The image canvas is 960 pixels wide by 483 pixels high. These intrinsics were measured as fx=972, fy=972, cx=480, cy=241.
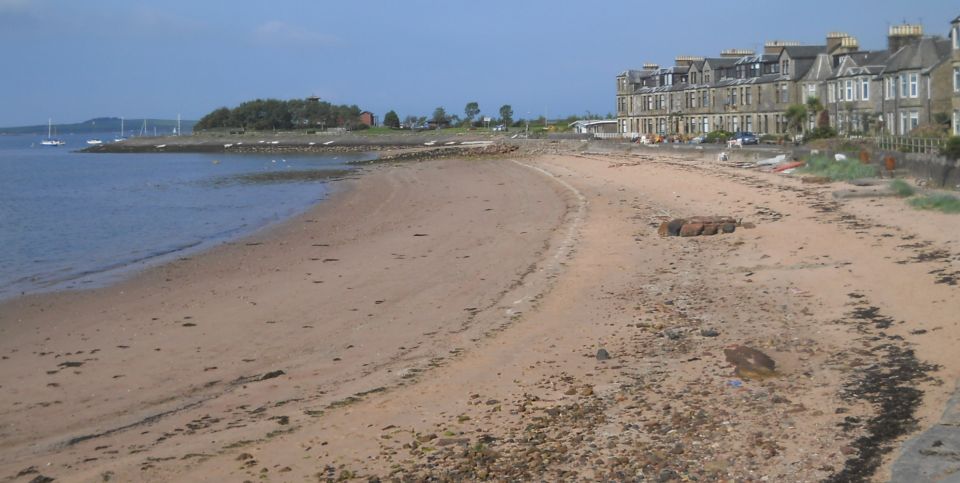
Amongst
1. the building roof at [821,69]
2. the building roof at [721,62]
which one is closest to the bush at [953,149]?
the building roof at [821,69]

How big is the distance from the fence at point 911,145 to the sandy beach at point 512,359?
6057mm

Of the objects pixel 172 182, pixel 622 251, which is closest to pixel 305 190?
pixel 172 182

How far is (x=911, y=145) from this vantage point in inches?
1096

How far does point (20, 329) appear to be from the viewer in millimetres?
14000

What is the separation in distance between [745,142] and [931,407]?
46.1 metres

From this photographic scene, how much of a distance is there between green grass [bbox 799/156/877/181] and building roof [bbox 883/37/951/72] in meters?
15.9

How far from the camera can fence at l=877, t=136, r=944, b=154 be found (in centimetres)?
2552

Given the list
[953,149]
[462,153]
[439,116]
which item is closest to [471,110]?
[439,116]

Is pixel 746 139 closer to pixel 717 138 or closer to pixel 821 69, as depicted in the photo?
pixel 717 138

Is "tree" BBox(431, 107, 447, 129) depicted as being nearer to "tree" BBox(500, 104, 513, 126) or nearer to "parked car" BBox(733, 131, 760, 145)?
"tree" BBox(500, 104, 513, 126)

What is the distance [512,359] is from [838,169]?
21.6m

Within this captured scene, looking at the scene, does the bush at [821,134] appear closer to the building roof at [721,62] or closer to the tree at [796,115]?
the tree at [796,115]

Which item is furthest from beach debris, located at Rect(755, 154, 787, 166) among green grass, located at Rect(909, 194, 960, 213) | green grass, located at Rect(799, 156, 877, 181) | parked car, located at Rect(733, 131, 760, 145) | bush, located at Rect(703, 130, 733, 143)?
bush, located at Rect(703, 130, 733, 143)

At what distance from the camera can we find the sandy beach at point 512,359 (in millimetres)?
7105
